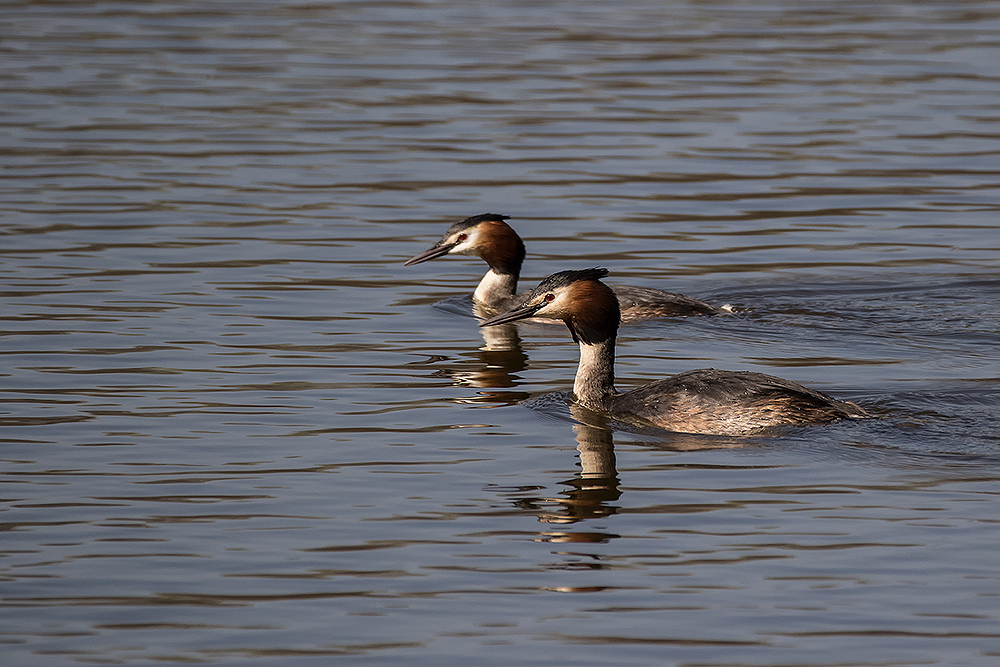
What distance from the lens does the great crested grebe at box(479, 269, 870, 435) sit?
31.3ft

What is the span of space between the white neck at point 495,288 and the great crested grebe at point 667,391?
9.64 ft

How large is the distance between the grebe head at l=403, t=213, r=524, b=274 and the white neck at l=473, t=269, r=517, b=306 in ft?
0.27

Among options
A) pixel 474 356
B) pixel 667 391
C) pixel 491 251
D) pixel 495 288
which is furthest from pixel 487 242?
pixel 667 391

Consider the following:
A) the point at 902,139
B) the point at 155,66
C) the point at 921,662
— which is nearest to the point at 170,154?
the point at 155,66

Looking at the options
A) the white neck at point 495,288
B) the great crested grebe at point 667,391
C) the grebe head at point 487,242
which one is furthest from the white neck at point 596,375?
the grebe head at point 487,242

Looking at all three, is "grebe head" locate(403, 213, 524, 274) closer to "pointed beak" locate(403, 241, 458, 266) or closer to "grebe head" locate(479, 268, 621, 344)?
"pointed beak" locate(403, 241, 458, 266)

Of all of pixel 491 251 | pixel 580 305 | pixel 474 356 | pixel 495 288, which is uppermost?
pixel 580 305

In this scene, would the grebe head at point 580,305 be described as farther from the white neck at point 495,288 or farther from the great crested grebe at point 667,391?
the white neck at point 495,288

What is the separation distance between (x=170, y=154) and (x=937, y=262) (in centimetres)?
860

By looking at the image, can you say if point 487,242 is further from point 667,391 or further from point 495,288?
point 667,391

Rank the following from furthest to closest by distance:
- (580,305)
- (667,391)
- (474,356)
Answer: (474,356)
(580,305)
(667,391)

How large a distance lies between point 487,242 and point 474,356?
2.19 meters

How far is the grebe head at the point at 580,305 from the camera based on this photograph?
1068 cm

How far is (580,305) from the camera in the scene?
1077 cm
